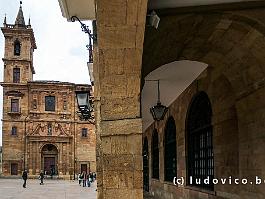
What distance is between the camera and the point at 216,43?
6.05 metres

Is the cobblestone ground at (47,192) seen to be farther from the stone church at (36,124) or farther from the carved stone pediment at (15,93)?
the carved stone pediment at (15,93)

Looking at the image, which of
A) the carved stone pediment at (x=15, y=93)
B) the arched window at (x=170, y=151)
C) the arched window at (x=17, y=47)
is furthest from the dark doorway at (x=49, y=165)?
the arched window at (x=170, y=151)

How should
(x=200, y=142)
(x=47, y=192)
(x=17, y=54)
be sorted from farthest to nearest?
(x=17, y=54) → (x=47, y=192) → (x=200, y=142)

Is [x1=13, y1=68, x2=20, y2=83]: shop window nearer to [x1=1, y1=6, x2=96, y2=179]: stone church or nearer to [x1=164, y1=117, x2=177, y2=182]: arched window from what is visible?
[x1=1, y1=6, x2=96, y2=179]: stone church

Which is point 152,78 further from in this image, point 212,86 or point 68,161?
point 68,161

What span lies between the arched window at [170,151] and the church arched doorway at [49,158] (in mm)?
35543

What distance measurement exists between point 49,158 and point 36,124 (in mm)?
4313

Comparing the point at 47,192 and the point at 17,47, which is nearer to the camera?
the point at 47,192

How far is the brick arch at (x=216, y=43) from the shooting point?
5.08 metres

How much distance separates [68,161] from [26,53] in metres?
14.5

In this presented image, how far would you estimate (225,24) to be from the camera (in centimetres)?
527

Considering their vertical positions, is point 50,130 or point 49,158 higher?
point 50,130

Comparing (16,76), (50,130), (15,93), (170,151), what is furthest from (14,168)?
Result: (170,151)

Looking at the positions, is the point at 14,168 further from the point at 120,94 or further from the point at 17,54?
the point at 120,94
